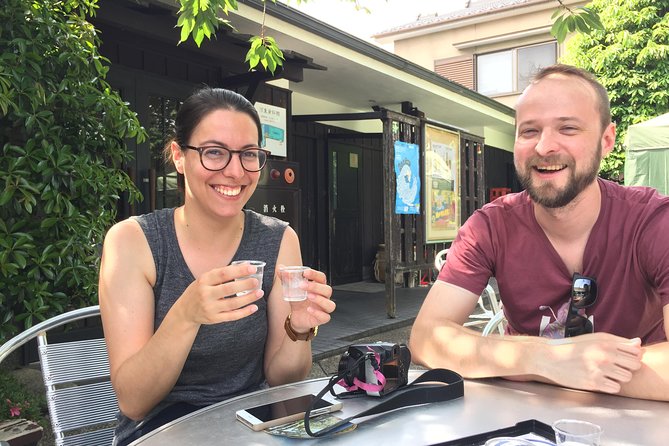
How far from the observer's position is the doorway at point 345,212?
934 centimetres

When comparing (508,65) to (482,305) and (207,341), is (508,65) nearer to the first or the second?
(482,305)

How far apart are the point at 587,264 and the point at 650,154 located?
5735mm

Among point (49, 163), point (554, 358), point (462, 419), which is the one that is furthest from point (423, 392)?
point (49, 163)

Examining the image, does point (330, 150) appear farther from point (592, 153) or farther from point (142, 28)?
point (592, 153)

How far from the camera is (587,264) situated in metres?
1.88

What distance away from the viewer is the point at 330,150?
9258 millimetres

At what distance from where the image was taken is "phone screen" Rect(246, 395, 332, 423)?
132 cm

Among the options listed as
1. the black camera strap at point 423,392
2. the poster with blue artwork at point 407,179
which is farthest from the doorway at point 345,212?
the black camera strap at point 423,392

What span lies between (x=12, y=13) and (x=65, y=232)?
4.05ft

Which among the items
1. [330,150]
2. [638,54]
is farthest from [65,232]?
[638,54]

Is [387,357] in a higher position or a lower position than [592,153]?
lower

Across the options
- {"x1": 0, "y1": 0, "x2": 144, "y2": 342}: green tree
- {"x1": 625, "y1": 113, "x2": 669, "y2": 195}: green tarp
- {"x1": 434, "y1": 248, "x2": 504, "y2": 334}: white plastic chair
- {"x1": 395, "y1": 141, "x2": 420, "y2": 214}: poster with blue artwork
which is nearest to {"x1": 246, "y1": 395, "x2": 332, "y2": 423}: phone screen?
{"x1": 0, "y1": 0, "x2": 144, "y2": 342}: green tree

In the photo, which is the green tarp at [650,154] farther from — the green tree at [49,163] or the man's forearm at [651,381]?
the green tree at [49,163]

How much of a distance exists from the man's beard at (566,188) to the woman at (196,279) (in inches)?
34.1
